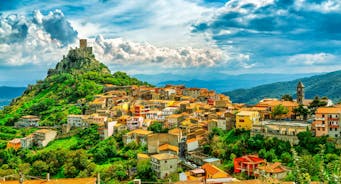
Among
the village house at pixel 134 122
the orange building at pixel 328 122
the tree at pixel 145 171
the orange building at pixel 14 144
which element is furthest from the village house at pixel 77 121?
the orange building at pixel 328 122

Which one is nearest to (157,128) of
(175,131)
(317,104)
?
(175,131)

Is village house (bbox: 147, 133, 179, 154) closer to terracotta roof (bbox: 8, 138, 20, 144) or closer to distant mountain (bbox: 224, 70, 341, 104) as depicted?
terracotta roof (bbox: 8, 138, 20, 144)

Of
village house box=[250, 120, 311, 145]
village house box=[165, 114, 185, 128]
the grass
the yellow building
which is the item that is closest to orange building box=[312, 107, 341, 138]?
village house box=[250, 120, 311, 145]

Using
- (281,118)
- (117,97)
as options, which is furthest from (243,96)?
(281,118)

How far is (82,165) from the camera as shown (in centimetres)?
3819

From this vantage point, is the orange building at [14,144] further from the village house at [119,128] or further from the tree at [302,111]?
the tree at [302,111]

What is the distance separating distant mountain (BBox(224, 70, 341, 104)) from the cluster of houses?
256 ft

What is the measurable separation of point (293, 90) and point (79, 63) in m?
101

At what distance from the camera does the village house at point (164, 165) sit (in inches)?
1314

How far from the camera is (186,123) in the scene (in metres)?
42.5

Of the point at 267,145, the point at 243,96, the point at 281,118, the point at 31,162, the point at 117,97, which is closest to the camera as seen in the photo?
the point at 267,145

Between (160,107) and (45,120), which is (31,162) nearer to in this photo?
(45,120)

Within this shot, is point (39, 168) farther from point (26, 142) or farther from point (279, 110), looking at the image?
point (279, 110)

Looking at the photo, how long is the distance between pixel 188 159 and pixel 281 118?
10587 millimetres
